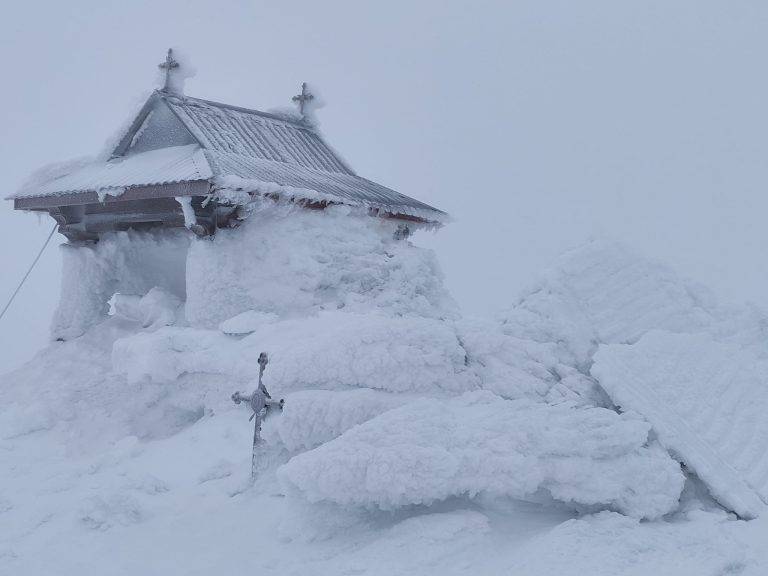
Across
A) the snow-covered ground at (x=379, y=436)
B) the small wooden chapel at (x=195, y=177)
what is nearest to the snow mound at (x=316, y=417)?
the snow-covered ground at (x=379, y=436)

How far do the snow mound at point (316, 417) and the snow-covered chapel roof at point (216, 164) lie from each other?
11.3 ft

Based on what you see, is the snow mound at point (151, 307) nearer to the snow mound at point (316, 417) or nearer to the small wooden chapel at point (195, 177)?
the small wooden chapel at point (195, 177)

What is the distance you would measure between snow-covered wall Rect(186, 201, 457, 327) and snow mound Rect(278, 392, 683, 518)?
375 cm

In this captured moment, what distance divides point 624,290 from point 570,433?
2.31 metres

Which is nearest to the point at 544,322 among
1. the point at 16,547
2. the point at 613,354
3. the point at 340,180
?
the point at 613,354

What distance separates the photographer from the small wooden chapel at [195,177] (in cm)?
757

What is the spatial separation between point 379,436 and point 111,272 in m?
7.17

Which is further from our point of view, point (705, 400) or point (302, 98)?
point (302, 98)

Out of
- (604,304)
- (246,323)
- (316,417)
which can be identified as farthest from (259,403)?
(604,304)

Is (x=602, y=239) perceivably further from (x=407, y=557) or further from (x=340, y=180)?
(x=340, y=180)

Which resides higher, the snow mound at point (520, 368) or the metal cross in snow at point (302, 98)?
the metal cross in snow at point (302, 98)

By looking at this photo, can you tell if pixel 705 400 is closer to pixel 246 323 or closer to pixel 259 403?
pixel 259 403

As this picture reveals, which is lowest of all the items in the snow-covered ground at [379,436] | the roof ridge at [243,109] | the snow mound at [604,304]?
the snow-covered ground at [379,436]

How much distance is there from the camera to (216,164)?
766 cm
